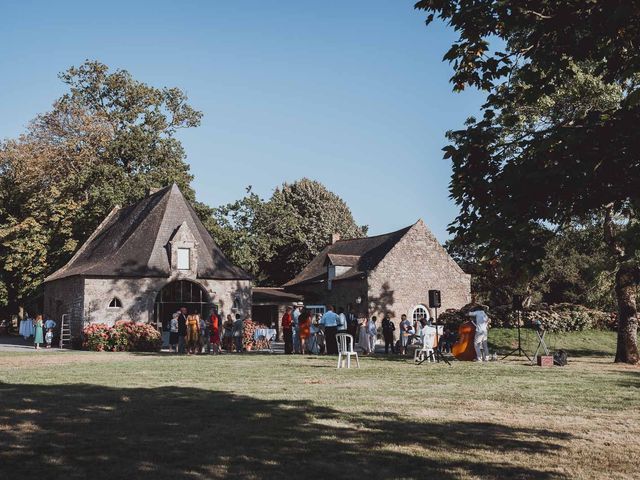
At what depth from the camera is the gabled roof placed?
145ft

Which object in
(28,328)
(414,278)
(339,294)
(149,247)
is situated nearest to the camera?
(149,247)

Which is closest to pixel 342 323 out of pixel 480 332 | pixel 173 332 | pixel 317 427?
pixel 480 332

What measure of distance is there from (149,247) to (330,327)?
1440 centimetres

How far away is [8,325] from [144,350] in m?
29.6

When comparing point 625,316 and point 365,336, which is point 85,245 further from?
point 625,316

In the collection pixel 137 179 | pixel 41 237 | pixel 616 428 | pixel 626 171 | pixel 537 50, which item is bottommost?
pixel 616 428

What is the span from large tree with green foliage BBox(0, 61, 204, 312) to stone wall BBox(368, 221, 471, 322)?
11.9m

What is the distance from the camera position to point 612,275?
24.8 meters

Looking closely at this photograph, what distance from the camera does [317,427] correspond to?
28.1 ft

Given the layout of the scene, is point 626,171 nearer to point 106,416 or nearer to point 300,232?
point 106,416

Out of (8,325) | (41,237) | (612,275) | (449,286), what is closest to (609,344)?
(612,275)

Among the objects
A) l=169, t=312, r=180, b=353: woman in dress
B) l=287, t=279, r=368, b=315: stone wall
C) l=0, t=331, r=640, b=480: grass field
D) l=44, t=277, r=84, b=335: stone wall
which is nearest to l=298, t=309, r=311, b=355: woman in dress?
l=169, t=312, r=180, b=353: woman in dress

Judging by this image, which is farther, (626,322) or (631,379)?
(626,322)

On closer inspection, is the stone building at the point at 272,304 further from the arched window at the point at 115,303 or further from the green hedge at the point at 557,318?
the green hedge at the point at 557,318
